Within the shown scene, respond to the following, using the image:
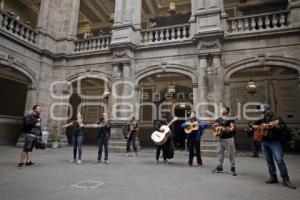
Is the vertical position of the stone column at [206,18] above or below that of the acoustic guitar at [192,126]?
above

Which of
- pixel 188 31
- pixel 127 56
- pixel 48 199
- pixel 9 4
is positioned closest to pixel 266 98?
pixel 188 31

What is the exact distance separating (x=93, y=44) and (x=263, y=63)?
936 cm

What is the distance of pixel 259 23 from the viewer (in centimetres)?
1033

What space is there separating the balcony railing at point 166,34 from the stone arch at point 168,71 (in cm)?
141

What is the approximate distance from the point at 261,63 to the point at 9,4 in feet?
54.3

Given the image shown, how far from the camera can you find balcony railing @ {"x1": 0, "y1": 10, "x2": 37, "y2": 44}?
427 inches

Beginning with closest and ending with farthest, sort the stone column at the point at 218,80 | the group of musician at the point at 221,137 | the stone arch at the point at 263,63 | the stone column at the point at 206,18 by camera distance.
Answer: the group of musician at the point at 221,137, the stone arch at the point at 263,63, the stone column at the point at 218,80, the stone column at the point at 206,18

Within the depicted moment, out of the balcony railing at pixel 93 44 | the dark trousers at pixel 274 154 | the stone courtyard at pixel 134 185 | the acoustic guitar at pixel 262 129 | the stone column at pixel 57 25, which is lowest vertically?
the stone courtyard at pixel 134 185

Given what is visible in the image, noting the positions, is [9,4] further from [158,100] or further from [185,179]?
[185,179]

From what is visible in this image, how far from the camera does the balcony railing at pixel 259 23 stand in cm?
1012

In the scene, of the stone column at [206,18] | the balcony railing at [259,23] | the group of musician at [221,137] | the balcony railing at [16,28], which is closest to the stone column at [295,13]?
the balcony railing at [259,23]

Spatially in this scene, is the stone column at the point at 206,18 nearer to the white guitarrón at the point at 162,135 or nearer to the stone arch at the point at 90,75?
the white guitarrón at the point at 162,135

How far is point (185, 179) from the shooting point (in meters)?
5.02

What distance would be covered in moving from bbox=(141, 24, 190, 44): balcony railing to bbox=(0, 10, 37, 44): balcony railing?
640cm
